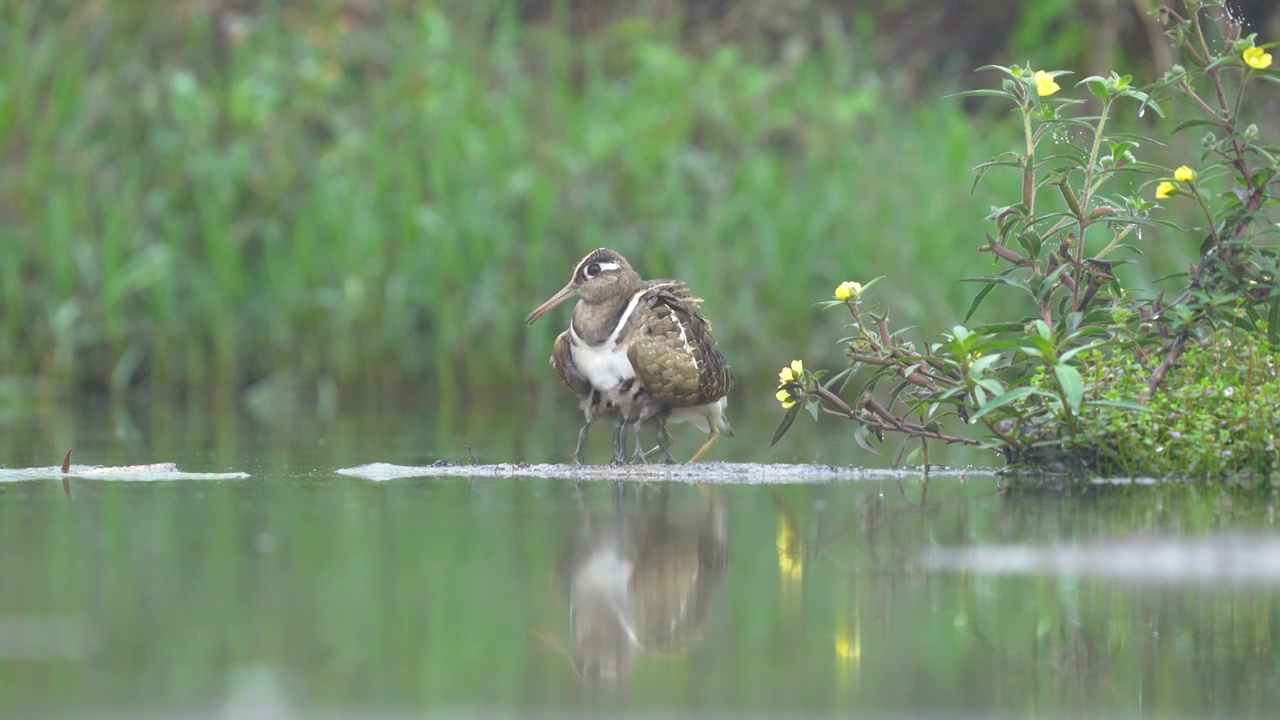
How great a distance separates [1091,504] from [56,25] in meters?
9.21

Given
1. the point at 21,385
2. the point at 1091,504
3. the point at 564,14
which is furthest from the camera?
the point at 564,14

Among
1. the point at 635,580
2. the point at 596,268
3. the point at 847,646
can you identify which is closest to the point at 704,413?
the point at 596,268

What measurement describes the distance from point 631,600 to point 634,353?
8.74 ft

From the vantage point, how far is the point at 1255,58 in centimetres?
570

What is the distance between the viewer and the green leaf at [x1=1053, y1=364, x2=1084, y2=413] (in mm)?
5598

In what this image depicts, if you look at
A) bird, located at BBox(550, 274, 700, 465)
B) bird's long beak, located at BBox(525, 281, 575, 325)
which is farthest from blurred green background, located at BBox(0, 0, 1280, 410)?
bird, located at BBox(550, 274, 700, 465)

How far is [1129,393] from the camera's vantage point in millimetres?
6027

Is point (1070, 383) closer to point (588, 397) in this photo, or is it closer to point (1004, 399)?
point (1004, 399)

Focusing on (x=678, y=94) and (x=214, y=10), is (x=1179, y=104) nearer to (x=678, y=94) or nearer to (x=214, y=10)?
(x=678, y=94)

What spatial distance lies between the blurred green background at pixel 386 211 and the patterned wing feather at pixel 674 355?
3231 mm

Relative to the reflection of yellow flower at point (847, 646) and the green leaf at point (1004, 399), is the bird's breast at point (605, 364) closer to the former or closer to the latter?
the green leaf at point (1004, 399)

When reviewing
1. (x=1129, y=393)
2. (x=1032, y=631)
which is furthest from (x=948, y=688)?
(x=1129, y=393)

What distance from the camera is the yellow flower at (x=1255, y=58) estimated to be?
18.6 ft

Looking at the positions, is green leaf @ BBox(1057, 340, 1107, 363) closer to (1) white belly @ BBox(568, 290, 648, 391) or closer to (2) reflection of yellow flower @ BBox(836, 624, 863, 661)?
(1) white belly @ BBox(568, 290, 648, 391)
